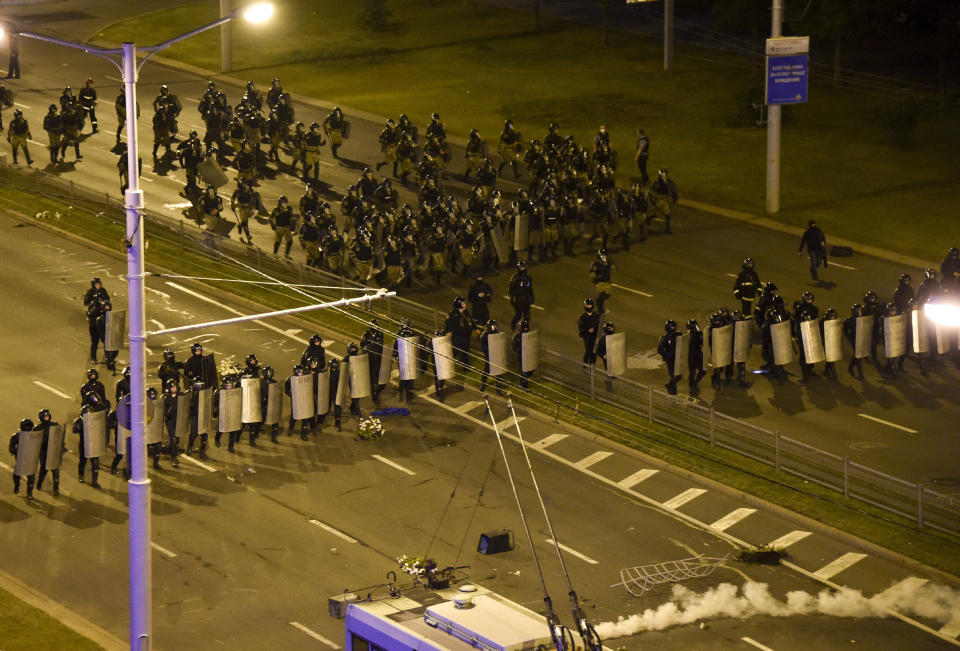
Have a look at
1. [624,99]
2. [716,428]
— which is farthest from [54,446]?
[624,99]

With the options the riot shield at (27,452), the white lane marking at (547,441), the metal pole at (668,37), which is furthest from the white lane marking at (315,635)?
the metal pole at (668,37)

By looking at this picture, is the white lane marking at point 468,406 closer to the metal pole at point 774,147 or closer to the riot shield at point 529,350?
the riot shield at point 529,350

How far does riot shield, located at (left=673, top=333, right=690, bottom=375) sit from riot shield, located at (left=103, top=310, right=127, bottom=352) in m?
11.7

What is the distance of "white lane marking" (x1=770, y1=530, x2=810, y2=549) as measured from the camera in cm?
2803

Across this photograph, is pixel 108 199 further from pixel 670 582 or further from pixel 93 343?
pixel 670 582

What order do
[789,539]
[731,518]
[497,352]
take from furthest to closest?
[497,352] → [731,518] → [789,539]

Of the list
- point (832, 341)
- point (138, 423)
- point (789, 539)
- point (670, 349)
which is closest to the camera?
point (138, 423)

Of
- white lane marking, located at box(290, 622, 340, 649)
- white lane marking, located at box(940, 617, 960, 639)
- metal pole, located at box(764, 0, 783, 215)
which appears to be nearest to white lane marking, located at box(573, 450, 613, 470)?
white lane marking, located at box(290, 622, 340, 649)

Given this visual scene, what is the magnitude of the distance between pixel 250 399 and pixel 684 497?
8.19 meters

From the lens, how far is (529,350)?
34.8m

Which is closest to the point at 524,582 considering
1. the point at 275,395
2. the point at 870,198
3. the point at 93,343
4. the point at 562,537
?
the point at 562,537

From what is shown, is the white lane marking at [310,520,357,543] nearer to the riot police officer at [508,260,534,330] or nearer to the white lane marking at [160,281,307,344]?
the white lane marking at [160,281,307,344]

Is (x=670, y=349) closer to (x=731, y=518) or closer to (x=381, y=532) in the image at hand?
(x=731, y=518)

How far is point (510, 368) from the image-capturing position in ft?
117
